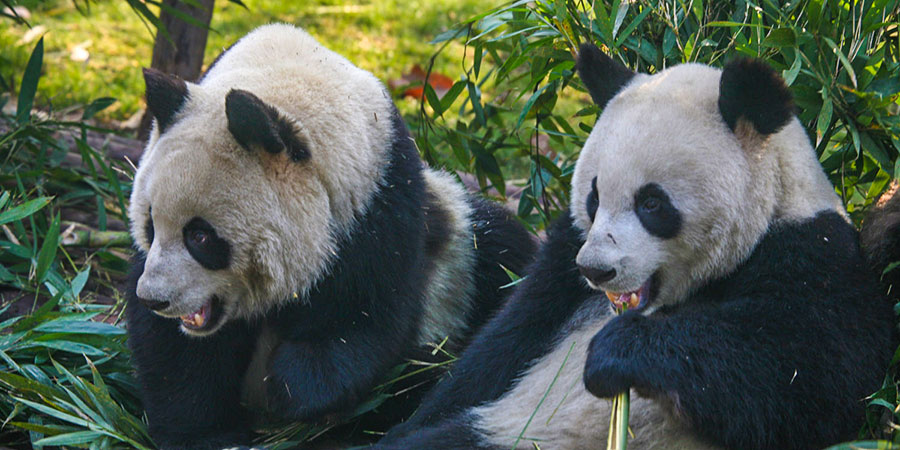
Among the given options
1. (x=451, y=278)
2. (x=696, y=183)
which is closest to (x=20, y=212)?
(x=451, y=278)

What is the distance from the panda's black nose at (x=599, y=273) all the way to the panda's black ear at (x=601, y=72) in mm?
766

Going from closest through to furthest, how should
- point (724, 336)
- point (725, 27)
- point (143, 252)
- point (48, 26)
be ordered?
point (724, 336) → point (143, 252) → point (725, 27) → point (48, 26)

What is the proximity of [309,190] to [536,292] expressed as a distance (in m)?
0.91

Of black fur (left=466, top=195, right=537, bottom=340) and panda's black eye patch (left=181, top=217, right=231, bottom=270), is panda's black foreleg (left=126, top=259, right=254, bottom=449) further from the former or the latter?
black fur (left=466, top=195, right=537, bottom=340)

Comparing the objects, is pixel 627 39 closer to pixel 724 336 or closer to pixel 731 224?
pixel 731 224

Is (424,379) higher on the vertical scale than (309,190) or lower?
lower

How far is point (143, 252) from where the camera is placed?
13.4ft

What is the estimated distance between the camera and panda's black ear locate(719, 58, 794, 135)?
3.23 m

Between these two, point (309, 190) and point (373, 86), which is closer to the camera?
point (309, 190)

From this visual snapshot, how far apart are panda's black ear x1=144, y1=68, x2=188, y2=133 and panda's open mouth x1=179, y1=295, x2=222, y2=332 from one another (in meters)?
0.68

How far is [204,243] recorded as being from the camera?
3.78m

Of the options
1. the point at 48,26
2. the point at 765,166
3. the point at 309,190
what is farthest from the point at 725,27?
the point at 48,26

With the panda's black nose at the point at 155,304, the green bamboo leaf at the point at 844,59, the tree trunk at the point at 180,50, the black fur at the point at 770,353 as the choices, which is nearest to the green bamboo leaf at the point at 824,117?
the green bamboo leaf at the point at 844,59

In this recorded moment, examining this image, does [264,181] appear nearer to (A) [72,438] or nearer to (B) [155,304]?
(B) [155,304]
